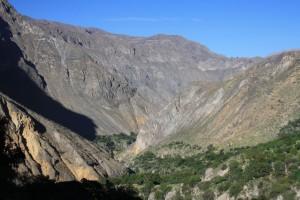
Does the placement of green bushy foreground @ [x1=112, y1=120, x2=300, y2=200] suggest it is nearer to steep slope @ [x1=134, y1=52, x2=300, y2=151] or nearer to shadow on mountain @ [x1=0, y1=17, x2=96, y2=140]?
steep slope @ [x1=134, y1=52, x2=300, y2=151]

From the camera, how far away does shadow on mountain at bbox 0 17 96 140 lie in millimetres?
179125

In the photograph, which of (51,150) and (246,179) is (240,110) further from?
(246,179)

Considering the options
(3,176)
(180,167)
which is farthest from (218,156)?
(3,176)

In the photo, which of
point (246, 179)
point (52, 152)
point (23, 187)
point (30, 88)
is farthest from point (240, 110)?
point (30, 88)

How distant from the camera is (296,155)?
5875cm

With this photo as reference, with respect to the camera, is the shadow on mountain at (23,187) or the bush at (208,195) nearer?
the shadow on mountain at (23,187)

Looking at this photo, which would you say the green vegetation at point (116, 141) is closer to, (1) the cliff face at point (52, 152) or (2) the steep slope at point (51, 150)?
(2) the steep slope at point (51, 150)

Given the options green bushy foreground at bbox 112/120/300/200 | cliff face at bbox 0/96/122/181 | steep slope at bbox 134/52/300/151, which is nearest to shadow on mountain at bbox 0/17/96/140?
steep slope at bbox 134/52/300/151

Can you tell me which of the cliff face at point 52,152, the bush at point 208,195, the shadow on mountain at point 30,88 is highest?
the shadow on mountain at point 30,88

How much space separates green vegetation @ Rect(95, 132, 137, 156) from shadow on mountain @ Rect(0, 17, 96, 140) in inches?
176

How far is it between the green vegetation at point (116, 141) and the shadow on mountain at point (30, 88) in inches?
176

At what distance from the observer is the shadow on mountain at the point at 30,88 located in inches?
7052

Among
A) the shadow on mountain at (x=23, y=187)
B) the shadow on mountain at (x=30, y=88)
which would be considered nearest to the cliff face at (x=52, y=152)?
the shadow on mountain at (x=23, y=187)

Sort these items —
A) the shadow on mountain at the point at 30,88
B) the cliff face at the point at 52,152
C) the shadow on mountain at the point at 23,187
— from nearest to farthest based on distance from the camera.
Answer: the shadow on mountain at the point at 23,187, the cliff face at the point at 52,152, the shadow on mountain at the point at 30,88
